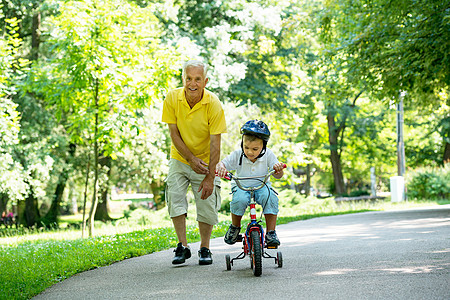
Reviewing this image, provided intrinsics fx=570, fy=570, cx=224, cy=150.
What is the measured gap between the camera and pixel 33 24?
2245 cm

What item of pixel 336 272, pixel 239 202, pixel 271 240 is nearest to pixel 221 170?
pixel 239 202

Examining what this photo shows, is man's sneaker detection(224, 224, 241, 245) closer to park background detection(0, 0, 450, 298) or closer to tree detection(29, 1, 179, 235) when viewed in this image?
→ park background detection(0, 0, 450, 298)

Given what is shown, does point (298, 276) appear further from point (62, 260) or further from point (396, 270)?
point (62, 260)

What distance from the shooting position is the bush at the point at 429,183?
76.2 ft

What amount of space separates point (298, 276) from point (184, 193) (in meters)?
1.68

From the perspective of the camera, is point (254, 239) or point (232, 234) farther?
point (232, 234)

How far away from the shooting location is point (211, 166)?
19.8 ft

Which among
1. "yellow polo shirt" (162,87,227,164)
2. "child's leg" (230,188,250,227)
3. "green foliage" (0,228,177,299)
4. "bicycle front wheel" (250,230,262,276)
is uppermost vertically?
"yellow polo shirt" (162,87,227,164)

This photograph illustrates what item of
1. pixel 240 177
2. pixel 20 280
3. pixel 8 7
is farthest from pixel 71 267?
pixel 8 7

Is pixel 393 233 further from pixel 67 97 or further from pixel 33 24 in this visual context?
pixel 33 24

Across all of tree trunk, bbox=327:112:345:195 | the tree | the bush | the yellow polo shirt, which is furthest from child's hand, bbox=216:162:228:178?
tree trunk, bbox=327:112:345:195

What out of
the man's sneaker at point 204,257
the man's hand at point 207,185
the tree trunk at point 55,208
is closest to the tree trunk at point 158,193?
the tree trunk at point 55,208

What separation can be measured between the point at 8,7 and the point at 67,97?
9547 mm

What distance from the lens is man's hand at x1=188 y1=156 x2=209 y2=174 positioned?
6.00m
